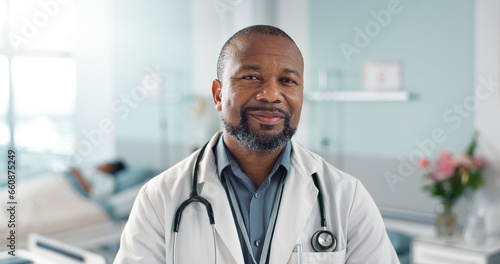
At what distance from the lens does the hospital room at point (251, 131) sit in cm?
125

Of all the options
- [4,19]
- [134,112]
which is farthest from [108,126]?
[4,19]

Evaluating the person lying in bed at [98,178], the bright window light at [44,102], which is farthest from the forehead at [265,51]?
the bright window light at [44,102]

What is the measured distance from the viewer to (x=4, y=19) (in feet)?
13.7

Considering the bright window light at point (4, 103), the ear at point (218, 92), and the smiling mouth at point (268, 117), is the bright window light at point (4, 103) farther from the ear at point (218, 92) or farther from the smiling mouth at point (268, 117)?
the smiling mouth at point (268, 117)

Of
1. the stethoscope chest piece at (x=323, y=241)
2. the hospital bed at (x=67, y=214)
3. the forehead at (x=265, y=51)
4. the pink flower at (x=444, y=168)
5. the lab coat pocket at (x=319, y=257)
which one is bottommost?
the hospital bed at (x=67, y=214)

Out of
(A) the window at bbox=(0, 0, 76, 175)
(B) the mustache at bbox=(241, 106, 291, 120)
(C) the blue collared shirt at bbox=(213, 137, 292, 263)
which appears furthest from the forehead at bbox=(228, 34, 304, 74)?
(A) the window at bbox=(0, 0, 76, 175)

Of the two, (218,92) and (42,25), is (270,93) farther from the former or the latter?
Result: (42,25)

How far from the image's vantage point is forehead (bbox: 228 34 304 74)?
124 centimetres

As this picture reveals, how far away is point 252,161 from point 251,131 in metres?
0.12

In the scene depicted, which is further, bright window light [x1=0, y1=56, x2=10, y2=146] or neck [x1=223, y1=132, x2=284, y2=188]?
bright window light [x1=0, y1=56, x2=10, y2=146]

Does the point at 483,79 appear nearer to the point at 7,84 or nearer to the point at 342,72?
the point at 342,72

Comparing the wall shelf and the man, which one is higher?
the wall shelf

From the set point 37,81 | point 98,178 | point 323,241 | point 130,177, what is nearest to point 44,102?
point 37,81

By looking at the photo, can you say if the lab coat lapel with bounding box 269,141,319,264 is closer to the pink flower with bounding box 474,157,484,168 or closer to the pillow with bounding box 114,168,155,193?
the pink flower with bounding box 474,157,484,168
